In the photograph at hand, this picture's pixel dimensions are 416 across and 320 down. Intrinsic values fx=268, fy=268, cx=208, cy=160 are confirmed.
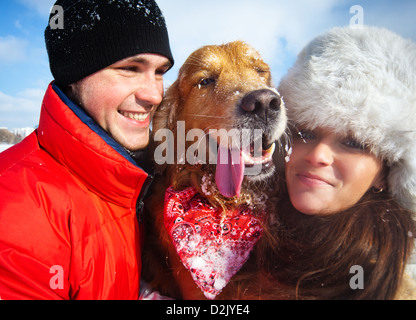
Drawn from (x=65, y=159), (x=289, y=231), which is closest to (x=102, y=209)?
(x=65, y=159)

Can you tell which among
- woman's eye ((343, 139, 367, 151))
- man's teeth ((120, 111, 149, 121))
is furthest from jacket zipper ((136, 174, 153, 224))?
woman's eye ((343, 139, 367, 151))

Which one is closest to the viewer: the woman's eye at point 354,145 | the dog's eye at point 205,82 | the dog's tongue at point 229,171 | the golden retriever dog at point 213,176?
the woman's eye at point 354,145

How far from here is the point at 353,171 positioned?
1.54 meters

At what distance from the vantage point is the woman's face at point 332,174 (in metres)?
1.55

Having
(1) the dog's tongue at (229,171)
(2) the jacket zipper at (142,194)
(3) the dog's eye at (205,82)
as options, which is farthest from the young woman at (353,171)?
(2) the jacket zipper at (142,194)

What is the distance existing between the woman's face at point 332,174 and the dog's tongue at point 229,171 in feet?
1.39

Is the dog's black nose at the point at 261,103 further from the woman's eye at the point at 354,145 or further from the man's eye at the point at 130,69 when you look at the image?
the man's eye at the point at 130,69

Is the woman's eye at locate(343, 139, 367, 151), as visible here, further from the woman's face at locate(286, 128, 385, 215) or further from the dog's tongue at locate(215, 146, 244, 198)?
the dog's tongue at locate(215, 146, 244, 198)

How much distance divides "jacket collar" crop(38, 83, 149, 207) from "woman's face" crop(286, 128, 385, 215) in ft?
3.52

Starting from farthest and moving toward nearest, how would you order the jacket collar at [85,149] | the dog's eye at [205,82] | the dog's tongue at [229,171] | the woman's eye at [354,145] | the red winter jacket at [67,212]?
the dog's eye at [205,82], the dog's tongue at [229,171], the jacket collar at [85,149], the woman's eye at [354,145], the red winter jacket at [67,212]

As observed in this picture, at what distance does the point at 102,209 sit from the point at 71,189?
234 millimetres

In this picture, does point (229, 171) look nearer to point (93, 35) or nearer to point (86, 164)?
point (86, 164)

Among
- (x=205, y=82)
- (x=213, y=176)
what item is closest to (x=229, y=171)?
(x=213, y=176)

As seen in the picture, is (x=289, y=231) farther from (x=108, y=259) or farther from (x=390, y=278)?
(x=108, y=259)
